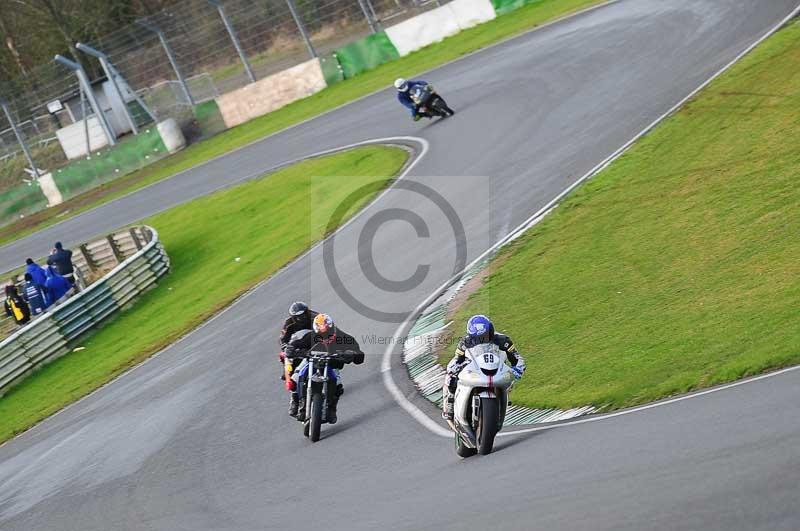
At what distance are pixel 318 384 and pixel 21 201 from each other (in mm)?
31732

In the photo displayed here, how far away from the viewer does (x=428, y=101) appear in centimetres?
2916

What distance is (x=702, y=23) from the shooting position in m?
27.9

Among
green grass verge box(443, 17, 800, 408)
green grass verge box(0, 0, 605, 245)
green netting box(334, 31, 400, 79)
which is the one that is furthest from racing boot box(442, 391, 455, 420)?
green netting box(334, 31, 400, 79)

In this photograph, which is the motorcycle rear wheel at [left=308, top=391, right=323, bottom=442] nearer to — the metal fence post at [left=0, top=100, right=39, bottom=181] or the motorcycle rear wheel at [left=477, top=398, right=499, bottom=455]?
the motorcycle rear wheel at [left=477, top=398, right=499, bottom=455]

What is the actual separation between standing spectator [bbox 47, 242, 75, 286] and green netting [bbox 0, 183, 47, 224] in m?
15.3

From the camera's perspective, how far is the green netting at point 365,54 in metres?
40.3

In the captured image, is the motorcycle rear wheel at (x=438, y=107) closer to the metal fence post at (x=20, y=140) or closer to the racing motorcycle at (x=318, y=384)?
the racing motorcycle at (x=318, y=384)

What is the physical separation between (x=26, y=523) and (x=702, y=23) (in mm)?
21314

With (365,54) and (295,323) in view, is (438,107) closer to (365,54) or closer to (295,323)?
(365,54)

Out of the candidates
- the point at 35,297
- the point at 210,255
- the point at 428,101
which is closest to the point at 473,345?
the point at 210,255

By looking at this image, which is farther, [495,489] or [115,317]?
[115,317]

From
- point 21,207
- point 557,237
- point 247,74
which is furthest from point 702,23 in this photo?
point 21,207

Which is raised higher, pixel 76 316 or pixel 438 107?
pixel 438 107

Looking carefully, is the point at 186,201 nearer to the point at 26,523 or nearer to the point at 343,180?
the point at 343,180
